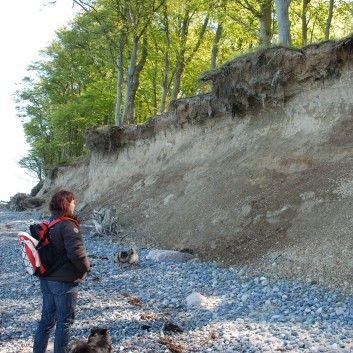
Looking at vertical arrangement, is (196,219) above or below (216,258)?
above

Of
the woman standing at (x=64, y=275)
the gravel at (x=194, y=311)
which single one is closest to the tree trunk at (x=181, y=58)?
the gravel at (x=194, y=311)

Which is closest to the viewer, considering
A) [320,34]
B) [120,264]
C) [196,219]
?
[120,264]

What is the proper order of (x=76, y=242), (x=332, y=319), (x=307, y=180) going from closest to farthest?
(x=76, y=242), (x=332, y=319), (x=307, y=180)

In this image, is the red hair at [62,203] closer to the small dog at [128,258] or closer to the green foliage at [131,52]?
the small dog at [128,258]

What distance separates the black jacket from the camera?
423 centimetres

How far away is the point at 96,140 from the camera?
77.7 feet

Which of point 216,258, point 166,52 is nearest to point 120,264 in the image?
point 216,258

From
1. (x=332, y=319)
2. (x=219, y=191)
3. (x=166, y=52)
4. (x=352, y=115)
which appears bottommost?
(x=332, y=319)

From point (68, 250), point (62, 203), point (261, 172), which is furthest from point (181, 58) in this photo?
point (68, 250)

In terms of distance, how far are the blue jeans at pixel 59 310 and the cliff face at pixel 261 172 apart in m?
5.34

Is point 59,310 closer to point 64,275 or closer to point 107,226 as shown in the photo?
point 64,275

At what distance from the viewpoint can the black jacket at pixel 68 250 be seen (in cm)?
423

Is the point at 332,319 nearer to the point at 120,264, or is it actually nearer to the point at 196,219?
the point at 120,264

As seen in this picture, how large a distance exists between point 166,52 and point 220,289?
19.3m
